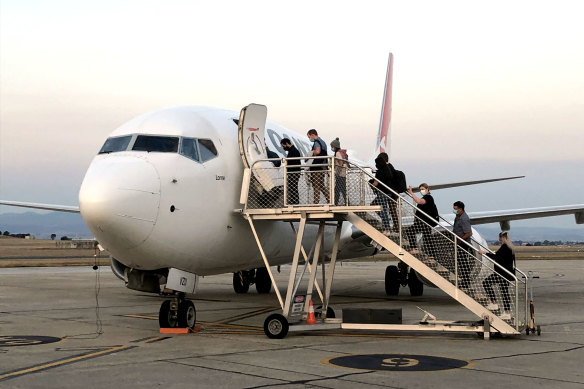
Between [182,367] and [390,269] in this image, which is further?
[390,269]

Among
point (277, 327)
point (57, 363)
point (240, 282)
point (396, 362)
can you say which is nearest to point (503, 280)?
point (396, 362)

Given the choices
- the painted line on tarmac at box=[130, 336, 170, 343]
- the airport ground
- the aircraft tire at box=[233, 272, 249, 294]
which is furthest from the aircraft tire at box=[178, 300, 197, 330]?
the aircraft tire at box=[233, 272, 249, 294]

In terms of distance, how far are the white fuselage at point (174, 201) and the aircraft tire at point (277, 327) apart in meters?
1.78

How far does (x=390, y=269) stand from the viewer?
23.4 metres

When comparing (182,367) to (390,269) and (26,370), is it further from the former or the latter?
(390,269)

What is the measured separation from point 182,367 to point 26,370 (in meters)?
1.96

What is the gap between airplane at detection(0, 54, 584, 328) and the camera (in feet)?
37.8

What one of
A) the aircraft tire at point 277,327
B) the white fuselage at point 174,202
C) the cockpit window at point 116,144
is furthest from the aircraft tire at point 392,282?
the cockpit window at point 116,144

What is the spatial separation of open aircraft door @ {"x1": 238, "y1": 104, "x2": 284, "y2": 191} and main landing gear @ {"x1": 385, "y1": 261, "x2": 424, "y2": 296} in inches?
379

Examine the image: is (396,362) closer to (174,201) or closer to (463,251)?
(463,251)

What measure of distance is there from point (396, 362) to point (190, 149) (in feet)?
18.1

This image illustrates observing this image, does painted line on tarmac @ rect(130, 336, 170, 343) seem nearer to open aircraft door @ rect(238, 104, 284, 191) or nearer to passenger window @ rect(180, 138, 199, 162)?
passenger window @ rect(180, 138, 199, 162)

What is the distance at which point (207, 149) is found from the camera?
1327 centimetres

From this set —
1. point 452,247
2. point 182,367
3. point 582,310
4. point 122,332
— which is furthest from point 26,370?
point 582,310
